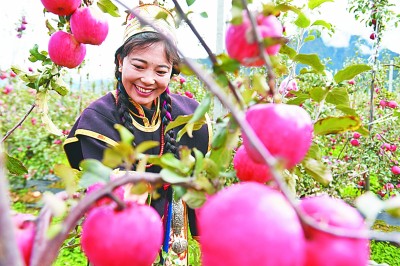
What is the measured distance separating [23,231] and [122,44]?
116 cm

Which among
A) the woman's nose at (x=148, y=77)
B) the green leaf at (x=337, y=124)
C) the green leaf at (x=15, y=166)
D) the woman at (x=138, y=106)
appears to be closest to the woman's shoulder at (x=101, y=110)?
the woman at (x=138, y=106)

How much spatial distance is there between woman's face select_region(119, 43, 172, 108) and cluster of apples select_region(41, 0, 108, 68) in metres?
0.33

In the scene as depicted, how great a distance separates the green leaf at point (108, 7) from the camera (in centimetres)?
90

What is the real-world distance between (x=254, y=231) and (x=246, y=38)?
18 cm

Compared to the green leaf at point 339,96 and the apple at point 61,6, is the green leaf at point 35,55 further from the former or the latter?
the green leaf at point 339,96

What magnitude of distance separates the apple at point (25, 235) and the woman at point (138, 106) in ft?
2.95

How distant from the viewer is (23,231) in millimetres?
330

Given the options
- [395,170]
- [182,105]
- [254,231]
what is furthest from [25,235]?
[395,170]

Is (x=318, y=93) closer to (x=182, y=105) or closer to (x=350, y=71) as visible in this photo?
(x=350, y=71)

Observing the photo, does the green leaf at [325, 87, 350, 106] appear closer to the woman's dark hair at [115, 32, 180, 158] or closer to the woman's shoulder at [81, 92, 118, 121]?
the woman's dark hair at [115, 32, 180, 158]

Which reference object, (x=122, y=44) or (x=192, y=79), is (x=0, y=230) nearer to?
(x=122, y=44)

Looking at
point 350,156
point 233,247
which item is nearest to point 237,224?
point 233,247

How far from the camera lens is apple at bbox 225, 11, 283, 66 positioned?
387 millimetres

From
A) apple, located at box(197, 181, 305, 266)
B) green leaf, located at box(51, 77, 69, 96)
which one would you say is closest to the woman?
green leaf, located at box(51, 77, 69, 96)
